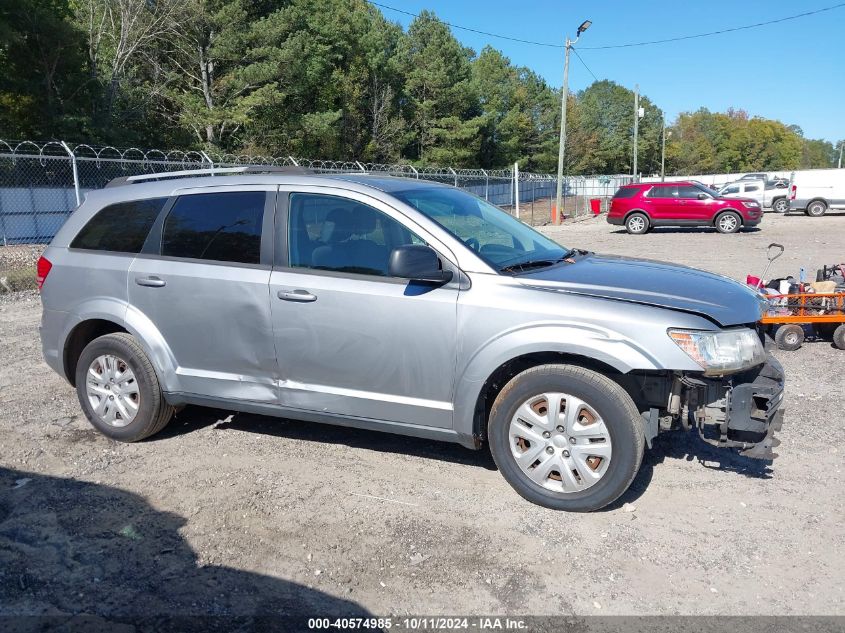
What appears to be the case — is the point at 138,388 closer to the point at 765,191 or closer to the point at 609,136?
the point at 765,191

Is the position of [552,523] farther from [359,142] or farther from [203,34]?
[359,142]

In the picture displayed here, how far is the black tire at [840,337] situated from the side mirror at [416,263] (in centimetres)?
536

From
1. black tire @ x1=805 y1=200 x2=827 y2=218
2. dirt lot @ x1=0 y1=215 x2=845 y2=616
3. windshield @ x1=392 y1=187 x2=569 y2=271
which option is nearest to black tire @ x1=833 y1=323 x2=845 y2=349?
dirt lot @ x1=0 y1=215 x2=845 y2=616

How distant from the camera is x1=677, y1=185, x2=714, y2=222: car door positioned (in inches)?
939

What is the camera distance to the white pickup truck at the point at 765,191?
3238cm

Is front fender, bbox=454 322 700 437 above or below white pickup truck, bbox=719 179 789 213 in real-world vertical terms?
below

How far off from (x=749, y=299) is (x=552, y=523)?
1.73m

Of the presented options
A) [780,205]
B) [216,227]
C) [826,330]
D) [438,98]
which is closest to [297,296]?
[216,227]

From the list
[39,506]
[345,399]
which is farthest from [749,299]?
[39,506]

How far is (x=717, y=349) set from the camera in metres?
3.62

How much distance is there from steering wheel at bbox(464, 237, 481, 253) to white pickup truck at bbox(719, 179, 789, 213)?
31385 mm

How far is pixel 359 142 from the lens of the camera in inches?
1852

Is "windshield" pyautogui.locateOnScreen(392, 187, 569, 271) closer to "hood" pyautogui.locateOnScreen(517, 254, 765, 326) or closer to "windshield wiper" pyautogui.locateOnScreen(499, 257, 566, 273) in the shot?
"windshield wiper" pyautogui.locateOnScreen(499, 257, 566, 273)

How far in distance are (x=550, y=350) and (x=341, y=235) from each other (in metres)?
1.50
